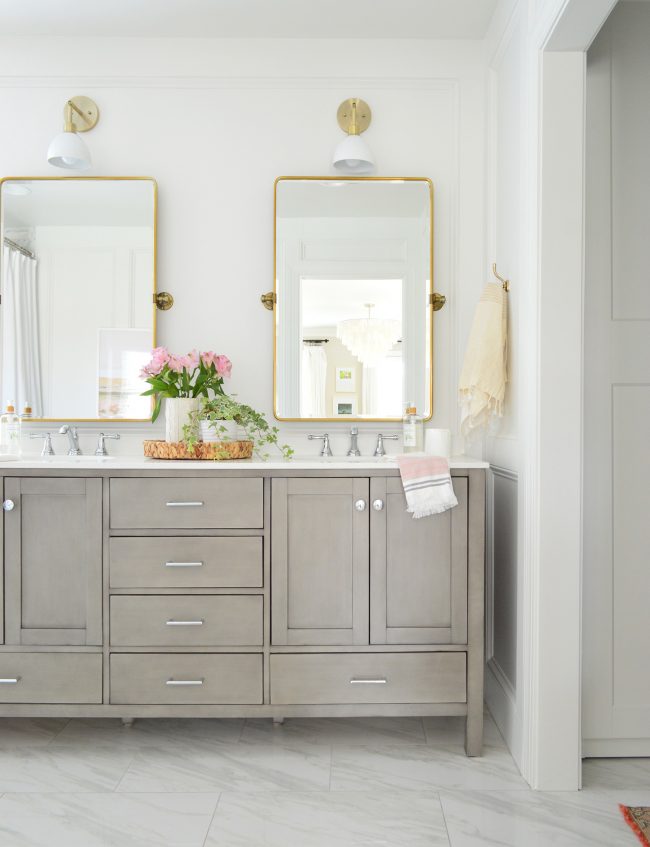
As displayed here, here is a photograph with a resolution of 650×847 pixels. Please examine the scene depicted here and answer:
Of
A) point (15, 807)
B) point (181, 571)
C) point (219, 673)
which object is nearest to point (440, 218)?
point (181, 571)

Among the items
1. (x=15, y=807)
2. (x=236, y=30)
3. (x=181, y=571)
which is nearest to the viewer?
(x=15, y=807)

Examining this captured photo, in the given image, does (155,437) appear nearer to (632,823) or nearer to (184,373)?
(184,373)

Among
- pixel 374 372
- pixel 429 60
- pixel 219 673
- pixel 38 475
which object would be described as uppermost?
pixel 429 60

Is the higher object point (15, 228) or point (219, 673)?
point (15, 228)

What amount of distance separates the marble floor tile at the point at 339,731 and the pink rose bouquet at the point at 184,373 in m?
1.16

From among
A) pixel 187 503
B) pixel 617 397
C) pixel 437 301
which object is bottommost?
pixel 187 503

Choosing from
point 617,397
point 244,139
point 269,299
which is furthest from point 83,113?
point 617,397

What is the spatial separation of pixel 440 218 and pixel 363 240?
1.04 feet

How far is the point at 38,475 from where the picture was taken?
213cm

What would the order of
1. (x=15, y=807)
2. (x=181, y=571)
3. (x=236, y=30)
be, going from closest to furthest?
(x=15, y=807) < (x=181, y=571) < (x=236, y=30)

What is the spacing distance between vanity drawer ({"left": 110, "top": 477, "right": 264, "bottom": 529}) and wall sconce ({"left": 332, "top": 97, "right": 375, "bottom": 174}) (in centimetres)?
123

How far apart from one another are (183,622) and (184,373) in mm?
842

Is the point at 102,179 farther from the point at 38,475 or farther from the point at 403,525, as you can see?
the point at 403,525

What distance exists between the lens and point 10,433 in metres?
2.44
